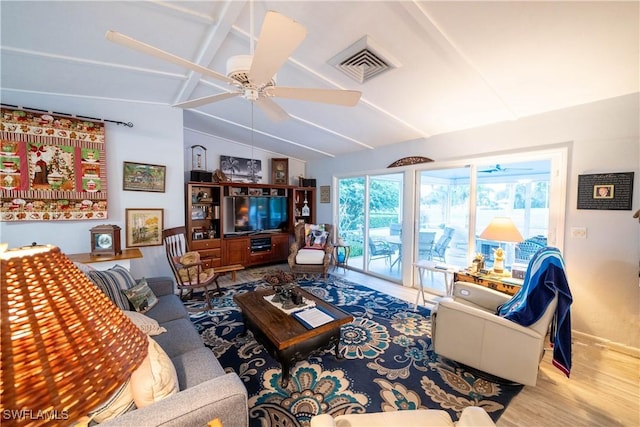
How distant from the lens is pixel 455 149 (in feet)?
11.3

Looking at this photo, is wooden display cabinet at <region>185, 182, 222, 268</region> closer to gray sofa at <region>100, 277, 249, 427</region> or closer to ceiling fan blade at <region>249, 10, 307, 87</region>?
gray sofa at <region>100, 277, 249, 427</region>

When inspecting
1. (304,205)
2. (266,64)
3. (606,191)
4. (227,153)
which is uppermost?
(227,153)

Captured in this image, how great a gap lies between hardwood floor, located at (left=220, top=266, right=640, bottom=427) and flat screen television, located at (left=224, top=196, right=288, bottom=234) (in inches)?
176

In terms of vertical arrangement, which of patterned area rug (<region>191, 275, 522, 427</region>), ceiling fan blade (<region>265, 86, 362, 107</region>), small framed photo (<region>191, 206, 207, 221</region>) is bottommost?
patterned area rug (<region>191, 275, 522, 427</region>)

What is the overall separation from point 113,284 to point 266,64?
2.06 meters

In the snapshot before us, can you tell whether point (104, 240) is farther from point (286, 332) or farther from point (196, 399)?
point (196, 399)

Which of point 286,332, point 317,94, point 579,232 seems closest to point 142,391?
point 286,332

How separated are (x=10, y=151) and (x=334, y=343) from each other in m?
3.97

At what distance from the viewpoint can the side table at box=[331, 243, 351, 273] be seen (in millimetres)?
4941

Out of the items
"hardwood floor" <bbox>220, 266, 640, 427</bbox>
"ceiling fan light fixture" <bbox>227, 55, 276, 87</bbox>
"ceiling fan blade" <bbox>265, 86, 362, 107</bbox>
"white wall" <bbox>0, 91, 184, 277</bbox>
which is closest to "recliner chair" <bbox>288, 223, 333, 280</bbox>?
"white wall" <bbox>0, 91, 184, 277</bbox>

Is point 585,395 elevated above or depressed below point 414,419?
below

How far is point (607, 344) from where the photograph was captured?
244 centimetres

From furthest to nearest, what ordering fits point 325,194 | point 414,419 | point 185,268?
1. point 325,194
2. point 185,268
3. point 414,419

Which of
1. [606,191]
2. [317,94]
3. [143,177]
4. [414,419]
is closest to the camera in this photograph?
[414,419]
